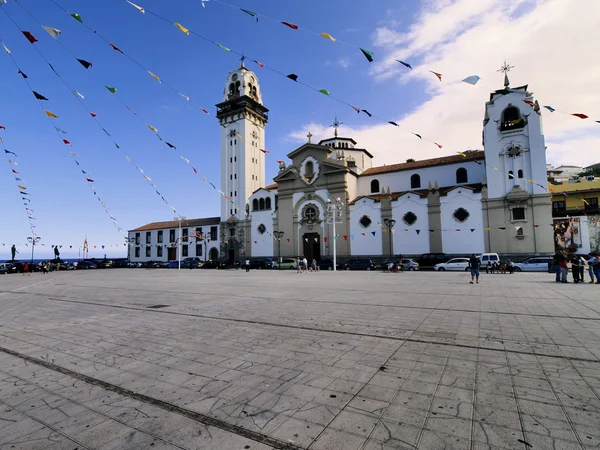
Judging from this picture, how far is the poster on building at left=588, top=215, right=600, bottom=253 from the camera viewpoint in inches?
1312

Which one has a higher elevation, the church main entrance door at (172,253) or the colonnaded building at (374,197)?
the colonnaded building at (374,197)

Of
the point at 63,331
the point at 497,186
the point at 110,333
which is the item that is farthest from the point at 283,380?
the point at 497,186

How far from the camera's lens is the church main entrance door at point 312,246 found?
1721 inches

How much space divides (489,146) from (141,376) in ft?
130

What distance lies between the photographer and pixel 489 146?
1375 inches

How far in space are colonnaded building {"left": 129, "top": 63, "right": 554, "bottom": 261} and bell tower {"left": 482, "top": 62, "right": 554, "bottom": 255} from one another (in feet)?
0.30

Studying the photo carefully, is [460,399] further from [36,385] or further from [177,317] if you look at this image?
[177,317]

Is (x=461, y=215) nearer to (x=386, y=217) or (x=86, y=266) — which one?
(x=386, y=217)

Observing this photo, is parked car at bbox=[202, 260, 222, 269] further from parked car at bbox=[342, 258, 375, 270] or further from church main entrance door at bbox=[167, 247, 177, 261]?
parked car at bbox=[342, 258, 375, 270]

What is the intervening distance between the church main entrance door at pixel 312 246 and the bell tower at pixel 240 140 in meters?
12.1

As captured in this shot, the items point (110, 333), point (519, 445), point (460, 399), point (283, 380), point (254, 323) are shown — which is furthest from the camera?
point (254, 323)

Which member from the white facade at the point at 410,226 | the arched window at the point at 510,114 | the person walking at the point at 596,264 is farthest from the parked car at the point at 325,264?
the person walking at the point at 596,264

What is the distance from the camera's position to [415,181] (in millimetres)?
41625

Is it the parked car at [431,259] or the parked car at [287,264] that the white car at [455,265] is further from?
the parked car at [287,264]
